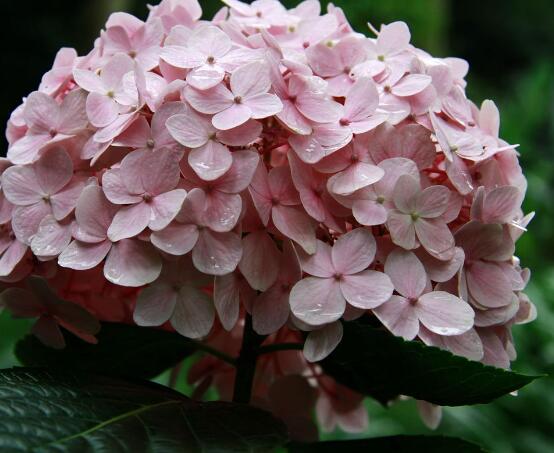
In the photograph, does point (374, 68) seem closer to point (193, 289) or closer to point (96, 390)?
point (193, 289)

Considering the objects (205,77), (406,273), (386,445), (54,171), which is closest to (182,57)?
(205,77)

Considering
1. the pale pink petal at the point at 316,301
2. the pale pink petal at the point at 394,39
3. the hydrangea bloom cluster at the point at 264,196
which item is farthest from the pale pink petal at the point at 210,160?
the pale pink petal at the point at 394,39

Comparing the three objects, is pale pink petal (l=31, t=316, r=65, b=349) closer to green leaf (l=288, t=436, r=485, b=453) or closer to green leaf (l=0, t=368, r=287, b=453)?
green leaf (l=0, t=368, r=287, b=453)

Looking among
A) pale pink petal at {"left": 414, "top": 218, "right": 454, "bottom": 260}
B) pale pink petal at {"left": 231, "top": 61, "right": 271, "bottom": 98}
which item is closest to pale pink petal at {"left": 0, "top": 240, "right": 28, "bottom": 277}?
pale pink petal at {"left": 231, "top": 61, "right": 271, "bottom": 98}

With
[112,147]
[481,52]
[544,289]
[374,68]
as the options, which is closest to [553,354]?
[544,289]

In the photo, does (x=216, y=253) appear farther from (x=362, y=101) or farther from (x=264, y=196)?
(x=362, y=101)

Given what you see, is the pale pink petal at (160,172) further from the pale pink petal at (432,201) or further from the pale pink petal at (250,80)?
the pale pink petal at (432,201)
